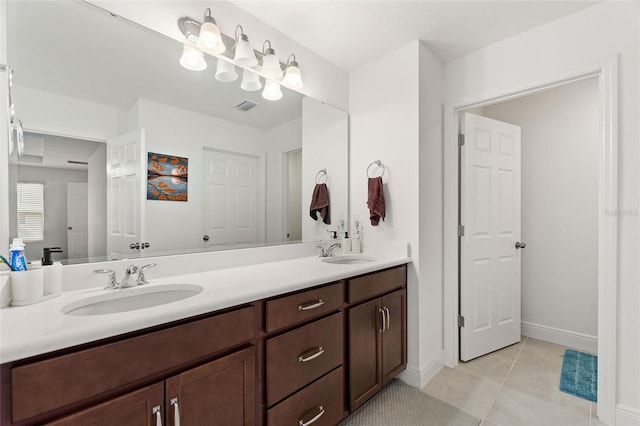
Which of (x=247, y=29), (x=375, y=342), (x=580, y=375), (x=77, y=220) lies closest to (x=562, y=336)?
(x=580, y=375)

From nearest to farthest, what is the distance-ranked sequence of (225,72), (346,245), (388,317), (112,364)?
1. (112,364)
2. (225,72)
3. (388,317)
4. (346,245)

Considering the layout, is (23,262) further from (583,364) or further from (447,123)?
(583,364)

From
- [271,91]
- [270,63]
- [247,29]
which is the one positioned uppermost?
[247,29]

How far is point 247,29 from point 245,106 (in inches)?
17.8

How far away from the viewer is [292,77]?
6.54 ft

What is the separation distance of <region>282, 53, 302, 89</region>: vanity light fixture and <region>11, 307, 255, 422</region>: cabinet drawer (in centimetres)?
155

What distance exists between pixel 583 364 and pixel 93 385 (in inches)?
122

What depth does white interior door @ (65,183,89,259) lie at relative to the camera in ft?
4.14

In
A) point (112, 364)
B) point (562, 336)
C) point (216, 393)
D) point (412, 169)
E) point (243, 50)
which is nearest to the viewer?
point (112, 364)

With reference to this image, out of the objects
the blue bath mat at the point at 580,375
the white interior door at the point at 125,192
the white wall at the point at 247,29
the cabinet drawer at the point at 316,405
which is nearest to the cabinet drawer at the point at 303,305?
the cabinet drawer at the point at 316,405

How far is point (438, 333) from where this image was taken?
228 cm

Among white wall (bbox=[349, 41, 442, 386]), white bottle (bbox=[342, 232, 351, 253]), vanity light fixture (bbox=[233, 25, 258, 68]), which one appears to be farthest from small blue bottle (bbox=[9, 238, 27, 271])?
white wall (bbox=[349, 41, 442, 386])

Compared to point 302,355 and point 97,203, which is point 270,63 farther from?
point 302,355

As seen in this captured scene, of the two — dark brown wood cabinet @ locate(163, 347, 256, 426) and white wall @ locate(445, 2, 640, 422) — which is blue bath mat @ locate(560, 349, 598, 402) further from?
dark brown wood cabinet @ locate(163, 347, 256, 426)
